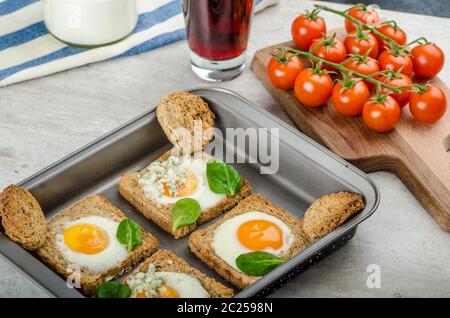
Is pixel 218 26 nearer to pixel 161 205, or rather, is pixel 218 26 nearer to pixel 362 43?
pixel 362 43

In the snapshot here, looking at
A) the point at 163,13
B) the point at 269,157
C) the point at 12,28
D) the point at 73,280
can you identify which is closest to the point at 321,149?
the point at 269,157

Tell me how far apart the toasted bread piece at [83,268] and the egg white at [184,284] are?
0.50 feet

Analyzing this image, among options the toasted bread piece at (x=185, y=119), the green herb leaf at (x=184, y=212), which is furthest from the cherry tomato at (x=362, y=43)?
the green herb leaf at (x=184, y=212)

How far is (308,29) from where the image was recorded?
133 inches

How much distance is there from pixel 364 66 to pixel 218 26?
25.6 inches

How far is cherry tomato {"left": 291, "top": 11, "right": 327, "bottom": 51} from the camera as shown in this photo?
3.38 m

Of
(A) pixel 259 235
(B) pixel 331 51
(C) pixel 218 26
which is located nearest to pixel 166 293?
(A) pixel 259 235

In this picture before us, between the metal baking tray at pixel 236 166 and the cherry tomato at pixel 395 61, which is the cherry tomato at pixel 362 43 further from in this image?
the metal baking tray at pixel 236 166

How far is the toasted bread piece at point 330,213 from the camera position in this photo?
2479 millimetres

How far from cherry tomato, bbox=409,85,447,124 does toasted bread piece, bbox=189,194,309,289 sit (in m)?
0.79

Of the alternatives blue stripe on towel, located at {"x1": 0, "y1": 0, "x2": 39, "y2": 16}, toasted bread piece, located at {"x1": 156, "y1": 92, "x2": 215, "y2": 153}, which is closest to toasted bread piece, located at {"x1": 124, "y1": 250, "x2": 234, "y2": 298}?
toasted bread piece, located at {"x1": 156, "y1": 92, "x2": 215, "y2": 153}

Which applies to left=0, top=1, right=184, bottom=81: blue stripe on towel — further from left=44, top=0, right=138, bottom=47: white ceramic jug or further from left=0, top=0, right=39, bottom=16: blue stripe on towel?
left=0, top=0, right=39, bottom=16: blue stripe on towel
